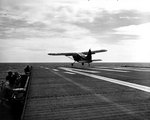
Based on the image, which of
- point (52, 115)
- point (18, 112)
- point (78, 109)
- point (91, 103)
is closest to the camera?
point (52, 115)

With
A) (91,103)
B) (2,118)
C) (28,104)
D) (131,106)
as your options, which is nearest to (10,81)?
(2,118)

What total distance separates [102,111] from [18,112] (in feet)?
13.9

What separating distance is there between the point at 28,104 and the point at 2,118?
455 centimetres

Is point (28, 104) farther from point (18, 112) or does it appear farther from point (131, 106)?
point (131, 106)

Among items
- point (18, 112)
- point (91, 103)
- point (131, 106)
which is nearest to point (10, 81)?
point (18, 112)

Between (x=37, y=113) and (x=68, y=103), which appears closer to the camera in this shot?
(x=37, y=113)

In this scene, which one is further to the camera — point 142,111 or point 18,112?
point 18,112

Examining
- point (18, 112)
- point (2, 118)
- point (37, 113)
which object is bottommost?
point (2, 118)

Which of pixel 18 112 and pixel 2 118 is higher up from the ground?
pixel 18 112

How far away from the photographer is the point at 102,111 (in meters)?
4.94

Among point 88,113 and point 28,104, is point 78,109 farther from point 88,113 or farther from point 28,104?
point 28,104

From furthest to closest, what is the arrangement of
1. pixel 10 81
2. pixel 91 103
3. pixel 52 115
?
pixel 10 81 < pixel 91 103 < pixel 52 115

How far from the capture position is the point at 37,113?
16.1 feet

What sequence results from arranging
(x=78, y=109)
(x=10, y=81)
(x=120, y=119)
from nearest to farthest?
(x=120, y=119)
(x=78, y=109)
(x=10, y=81)
